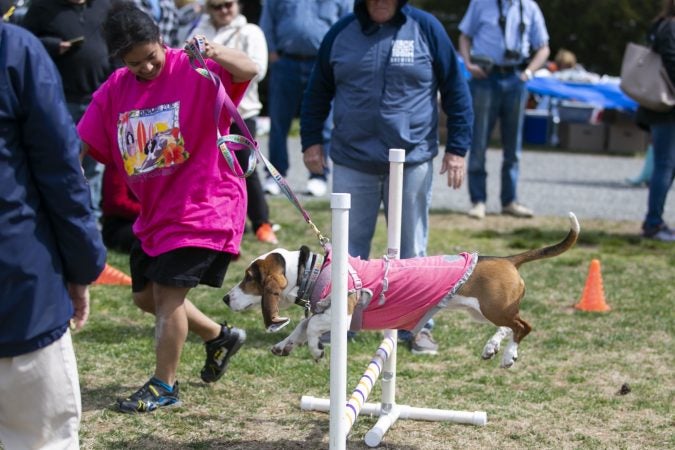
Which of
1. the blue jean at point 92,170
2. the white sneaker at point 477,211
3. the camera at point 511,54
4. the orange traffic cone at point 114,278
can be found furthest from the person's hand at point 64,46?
the white sneaker at point 477,211

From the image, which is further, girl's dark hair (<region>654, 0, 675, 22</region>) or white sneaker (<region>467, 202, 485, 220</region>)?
white sneaker (<region>467, 202, 485, 220</region>)

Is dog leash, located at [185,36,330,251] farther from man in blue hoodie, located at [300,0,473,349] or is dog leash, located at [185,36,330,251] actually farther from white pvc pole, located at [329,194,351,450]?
man in blue hoodie, located at [300,0,473,349]

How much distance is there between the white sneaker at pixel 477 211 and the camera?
32.6 feet

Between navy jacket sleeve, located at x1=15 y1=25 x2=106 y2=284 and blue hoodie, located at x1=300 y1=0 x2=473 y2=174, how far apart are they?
272cm

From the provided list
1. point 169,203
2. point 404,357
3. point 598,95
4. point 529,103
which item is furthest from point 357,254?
point 529,103

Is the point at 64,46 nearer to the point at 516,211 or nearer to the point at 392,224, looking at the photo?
the point at 392,224

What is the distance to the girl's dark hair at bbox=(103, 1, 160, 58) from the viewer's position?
4.13 meters

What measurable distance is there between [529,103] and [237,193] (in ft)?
59.2

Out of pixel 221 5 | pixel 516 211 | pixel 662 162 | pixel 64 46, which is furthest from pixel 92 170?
pixel 662 162

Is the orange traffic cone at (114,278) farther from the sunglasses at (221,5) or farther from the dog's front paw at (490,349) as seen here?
the dog's front paw at (490,349)

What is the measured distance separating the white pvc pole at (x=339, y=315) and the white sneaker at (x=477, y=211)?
20.8ft

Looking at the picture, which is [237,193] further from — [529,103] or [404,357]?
[529,103]

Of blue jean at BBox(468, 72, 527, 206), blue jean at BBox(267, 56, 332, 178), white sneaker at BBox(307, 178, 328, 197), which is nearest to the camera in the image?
blue jean at BBox(468, 72, 527, 206)

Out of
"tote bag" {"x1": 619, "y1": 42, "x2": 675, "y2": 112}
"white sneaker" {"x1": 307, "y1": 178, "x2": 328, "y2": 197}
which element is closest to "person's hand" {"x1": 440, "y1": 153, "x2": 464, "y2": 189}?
"tote bag" {"x1": 619, "y1": 42, "x2": 675, "y2": 112}
